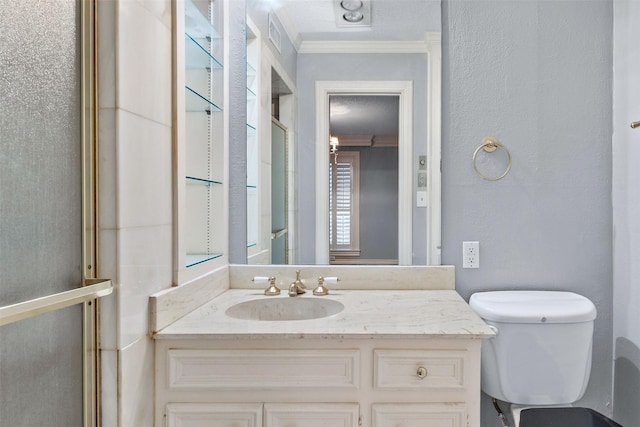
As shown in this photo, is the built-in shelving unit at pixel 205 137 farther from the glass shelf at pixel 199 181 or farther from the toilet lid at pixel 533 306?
the toilet lid at pixel 533 306

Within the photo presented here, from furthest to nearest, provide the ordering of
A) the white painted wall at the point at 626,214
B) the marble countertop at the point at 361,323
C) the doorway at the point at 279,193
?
the doorway at the point at 279,193 → the white painted wall at the point at 626,214 → the marble countertop at the point at 361,323

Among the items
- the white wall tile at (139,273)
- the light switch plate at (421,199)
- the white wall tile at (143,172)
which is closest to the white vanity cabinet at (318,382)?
the white wall tile at (139,273)

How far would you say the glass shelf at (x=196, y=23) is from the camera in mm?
1429

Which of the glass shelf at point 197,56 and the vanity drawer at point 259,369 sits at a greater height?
the glass shelf at point 197,56

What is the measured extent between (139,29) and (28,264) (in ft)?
2.11

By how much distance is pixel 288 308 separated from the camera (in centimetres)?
158

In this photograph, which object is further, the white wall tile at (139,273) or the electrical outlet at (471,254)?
the electrical outlet at (471,254)

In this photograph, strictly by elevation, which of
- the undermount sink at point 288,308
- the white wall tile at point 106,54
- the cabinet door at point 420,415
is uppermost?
the white wall tile at point 106,54

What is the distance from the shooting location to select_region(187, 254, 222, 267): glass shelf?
1.46 m

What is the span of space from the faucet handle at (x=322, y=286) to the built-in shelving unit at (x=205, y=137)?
409mm

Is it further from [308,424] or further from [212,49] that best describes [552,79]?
[308,424]

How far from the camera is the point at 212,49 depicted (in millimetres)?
1625

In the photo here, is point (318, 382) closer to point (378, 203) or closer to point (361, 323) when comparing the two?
point (361, 323)

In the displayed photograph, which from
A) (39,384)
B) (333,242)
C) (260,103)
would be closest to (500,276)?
(333,242)
